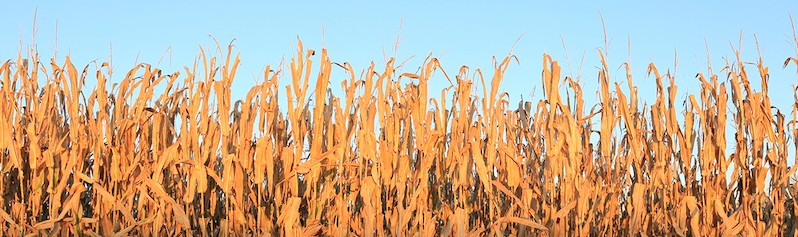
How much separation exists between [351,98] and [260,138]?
376mm

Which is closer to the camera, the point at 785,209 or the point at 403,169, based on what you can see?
the point at 403,169

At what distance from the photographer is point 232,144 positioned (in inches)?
126

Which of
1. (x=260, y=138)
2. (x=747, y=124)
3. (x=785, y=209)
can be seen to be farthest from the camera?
(x=785, y=209)

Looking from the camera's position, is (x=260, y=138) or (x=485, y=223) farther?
(x=485, y=223)

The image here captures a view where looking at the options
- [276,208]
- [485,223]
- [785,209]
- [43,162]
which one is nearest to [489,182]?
[485,223]

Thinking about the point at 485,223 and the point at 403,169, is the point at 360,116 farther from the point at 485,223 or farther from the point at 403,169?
the point at 485,223

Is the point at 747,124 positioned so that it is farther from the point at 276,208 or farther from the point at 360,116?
the point at 276,208

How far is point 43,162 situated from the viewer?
3252 mm

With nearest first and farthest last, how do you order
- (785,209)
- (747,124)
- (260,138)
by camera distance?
(260,138), (747,124), (785,209)

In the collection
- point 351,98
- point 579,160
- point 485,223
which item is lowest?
point 485,223

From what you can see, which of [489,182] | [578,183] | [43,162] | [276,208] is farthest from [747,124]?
[43,162]

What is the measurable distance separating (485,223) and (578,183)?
1.46 feet

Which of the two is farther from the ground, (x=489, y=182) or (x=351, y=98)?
(x=351, y=98)

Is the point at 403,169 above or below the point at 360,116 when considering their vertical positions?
below
